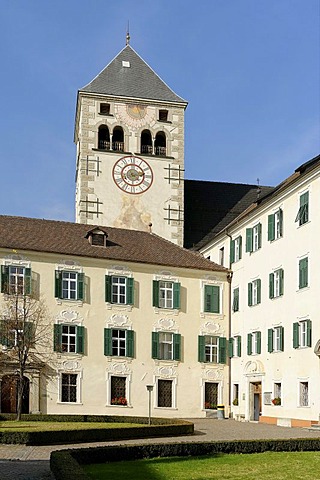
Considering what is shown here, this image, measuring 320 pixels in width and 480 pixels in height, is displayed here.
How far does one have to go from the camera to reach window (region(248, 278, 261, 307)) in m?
42.0

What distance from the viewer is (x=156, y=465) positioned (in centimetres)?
1900

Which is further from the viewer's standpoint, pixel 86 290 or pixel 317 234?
pixel 86 290

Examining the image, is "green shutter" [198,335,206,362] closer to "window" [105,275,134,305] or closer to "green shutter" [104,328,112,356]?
"window" [105,275,134,305]

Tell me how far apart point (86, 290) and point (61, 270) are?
1681 millimetres

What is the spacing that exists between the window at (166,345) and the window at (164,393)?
1.31 m

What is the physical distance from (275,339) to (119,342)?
8.56 meters

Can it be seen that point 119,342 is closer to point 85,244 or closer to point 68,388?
point 68,388

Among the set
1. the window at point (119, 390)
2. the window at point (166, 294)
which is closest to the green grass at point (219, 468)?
the window at point (119, 390)

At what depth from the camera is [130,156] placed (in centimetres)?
5419

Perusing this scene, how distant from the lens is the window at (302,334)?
117 ft

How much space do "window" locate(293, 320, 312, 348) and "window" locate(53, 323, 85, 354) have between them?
37.7ft

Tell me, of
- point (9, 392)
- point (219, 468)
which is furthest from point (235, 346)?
point (219, 468)

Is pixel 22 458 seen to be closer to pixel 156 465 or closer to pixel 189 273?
pixel 156 465

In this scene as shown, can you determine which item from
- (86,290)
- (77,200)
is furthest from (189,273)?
(77,200)
